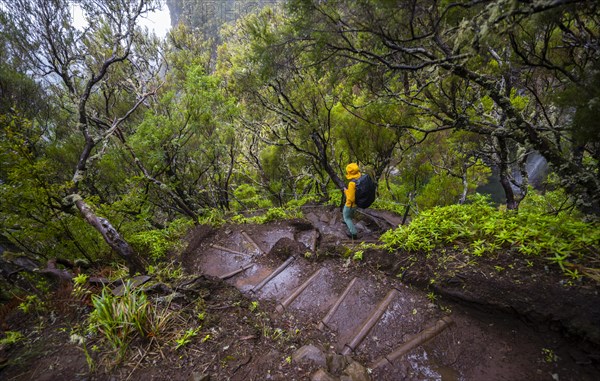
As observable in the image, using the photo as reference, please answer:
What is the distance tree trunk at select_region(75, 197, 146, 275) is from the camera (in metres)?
4.12

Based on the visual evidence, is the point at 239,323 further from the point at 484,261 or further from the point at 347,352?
the point at 484,261

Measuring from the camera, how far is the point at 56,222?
17.5ft

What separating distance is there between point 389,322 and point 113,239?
172 inches

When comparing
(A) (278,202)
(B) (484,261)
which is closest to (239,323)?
(B) (484,261)

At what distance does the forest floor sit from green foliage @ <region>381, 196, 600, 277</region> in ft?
0.54

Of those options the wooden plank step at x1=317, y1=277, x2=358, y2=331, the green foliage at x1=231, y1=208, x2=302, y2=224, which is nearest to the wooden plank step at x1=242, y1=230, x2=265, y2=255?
the green foliage at x1=231, y1=208, x2=302, y2=224

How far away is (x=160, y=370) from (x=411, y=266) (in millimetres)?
3423

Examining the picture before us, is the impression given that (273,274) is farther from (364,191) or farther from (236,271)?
(364,191)

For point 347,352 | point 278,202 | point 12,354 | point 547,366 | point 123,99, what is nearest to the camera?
point 547,366

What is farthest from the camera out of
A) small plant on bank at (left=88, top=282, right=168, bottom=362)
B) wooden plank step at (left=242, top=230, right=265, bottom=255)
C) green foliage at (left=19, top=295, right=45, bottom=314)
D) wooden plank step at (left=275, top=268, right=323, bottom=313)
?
wooden plank step at (left=242, top=230, right=265, bottom=255)

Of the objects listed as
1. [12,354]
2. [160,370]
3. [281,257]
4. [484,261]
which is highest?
[12,354]

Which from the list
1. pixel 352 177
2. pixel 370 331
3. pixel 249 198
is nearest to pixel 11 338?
pixel 370 331

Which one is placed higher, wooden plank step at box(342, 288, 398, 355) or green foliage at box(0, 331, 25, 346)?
green foliage at box(0, 331, 25, 346)

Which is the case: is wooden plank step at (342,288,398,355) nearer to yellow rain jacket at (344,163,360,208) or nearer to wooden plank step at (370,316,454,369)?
wooden plank step at (370,316,454,369)
